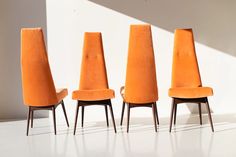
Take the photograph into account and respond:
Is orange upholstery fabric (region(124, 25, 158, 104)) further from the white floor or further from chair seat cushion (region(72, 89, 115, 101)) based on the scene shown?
the white floor

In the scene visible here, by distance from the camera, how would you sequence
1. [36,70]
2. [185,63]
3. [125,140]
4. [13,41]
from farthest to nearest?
[13,41] < [185,63] < [36,70] < [125,140]

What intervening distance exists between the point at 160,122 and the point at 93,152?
152cm

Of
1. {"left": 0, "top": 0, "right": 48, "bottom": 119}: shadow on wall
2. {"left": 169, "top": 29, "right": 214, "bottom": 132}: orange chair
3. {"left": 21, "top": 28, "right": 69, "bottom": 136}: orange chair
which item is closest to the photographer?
{"left": 21, "top": 28, "right": 69, "bottom": 136}: orange chair

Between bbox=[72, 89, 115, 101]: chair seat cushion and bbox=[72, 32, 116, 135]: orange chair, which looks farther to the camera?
bbox=[72, 32, 116, 135]: orange chair

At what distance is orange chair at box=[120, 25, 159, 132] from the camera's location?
175 inches

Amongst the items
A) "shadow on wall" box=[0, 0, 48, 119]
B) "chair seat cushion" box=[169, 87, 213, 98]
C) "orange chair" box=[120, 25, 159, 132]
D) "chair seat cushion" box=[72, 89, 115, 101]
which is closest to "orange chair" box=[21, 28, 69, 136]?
"chair seat cushion" box=[72, 89, 115, 101]

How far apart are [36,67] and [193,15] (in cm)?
244

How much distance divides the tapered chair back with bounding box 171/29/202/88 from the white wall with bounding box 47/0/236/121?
0.54 m

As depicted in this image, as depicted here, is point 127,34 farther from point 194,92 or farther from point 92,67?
point 194,92

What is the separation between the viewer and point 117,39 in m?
5.30

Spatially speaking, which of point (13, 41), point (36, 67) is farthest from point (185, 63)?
point (13, 41)

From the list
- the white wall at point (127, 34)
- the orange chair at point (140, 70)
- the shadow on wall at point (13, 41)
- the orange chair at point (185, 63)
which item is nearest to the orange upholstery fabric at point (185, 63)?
the orange chair at point (185, 63)

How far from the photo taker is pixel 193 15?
5.29 metres

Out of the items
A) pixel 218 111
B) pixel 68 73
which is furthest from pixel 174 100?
pixel 68 73
